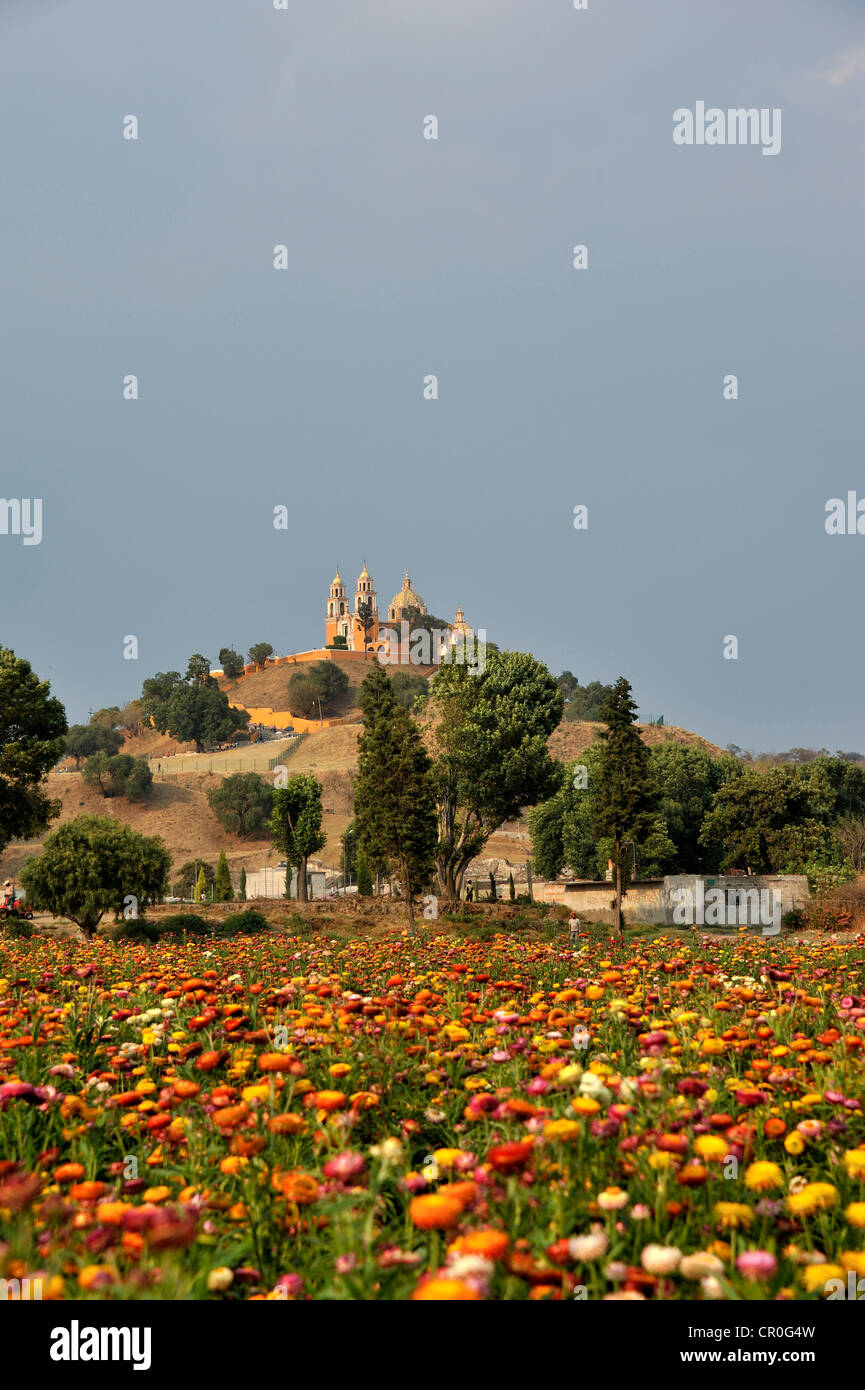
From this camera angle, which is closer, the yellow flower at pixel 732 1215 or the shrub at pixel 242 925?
the yellow flower at pixel 732 1215

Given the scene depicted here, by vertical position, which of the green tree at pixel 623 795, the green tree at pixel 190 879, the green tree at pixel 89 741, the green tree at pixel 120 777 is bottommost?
the green tree at pixel 190 879

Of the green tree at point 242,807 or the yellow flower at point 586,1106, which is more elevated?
the green tree at point 242,807

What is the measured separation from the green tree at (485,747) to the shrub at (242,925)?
9.56 meters

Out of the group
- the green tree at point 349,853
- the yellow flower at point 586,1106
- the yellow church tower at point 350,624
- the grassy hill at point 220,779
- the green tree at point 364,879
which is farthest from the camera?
the yellow church tower at point 350,624

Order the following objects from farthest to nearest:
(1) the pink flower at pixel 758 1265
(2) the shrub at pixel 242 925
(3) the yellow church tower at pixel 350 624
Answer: (3) the yellow church tower at pixel 350 624, (2) the shrub at pixel 242 925, (1) the pink flower at pixel 758 1265

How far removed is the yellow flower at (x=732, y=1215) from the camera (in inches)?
119

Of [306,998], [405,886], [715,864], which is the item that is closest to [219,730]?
[715,864]

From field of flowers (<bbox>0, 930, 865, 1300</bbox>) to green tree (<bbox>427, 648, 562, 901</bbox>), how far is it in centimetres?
3195

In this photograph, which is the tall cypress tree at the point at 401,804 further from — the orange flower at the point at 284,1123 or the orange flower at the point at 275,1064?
the orange flower at the point at 284,1123

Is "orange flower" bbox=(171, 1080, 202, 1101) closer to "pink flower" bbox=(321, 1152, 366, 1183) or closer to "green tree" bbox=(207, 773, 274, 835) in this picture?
"pink flower" bbox=(321, 1152, 366, 1183)

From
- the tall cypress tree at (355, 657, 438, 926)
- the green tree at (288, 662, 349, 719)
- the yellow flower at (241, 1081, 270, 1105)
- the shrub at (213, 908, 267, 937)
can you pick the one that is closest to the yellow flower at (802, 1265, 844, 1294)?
the yellow flower at (241, 1081, 270, 1105)

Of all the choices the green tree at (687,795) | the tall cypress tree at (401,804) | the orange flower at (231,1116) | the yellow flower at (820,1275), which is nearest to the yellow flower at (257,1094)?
the orange flower at (231,1116)

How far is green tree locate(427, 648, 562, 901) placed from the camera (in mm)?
38781
